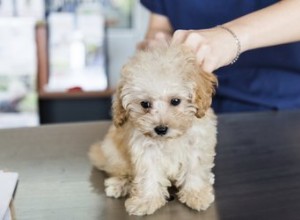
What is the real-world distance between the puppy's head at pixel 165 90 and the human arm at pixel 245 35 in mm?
33

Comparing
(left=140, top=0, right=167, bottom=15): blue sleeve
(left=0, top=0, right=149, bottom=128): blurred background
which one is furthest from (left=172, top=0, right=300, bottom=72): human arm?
(left=0, top=0, right=149, bottom=128): blurred background

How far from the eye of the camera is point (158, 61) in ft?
2.59

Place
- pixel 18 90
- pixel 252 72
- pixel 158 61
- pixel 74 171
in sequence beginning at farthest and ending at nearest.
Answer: pixel 18 90
pixel 252 72
pixel 74 171
pixel 158 61

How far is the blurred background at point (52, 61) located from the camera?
2086 mm

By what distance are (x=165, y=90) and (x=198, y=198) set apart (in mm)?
192

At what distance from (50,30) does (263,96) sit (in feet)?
3.63

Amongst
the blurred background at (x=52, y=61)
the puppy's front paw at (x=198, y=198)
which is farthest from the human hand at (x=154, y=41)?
the blurred background at (x=52, y=61)

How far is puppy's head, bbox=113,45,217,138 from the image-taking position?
0.79 m

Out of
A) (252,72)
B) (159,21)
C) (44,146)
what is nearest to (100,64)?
(159,21)

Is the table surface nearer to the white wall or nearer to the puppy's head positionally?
the puppy's head

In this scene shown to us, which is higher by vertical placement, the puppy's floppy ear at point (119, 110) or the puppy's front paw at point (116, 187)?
the puppy's floppy ear at point (119, 110)

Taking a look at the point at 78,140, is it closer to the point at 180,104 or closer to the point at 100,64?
the point at 180,104

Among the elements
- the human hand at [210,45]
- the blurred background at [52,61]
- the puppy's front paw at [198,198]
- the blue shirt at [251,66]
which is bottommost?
the blurred background at [52,61]

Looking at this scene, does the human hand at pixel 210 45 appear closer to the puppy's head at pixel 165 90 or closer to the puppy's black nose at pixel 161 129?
the puppy's head at pixel 165 90
